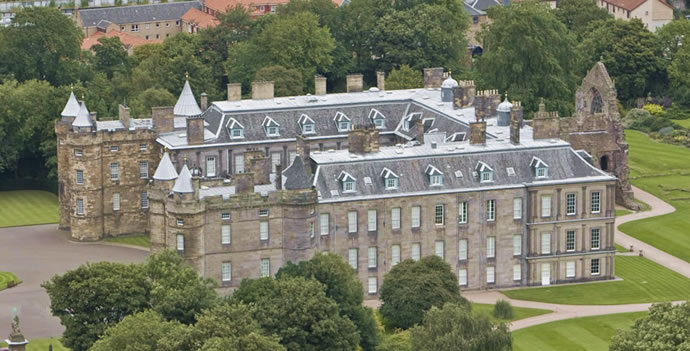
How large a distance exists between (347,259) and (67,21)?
64077mm

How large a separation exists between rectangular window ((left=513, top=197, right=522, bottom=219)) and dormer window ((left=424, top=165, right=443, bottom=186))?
547cm

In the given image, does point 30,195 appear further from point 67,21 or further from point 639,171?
point 639,171

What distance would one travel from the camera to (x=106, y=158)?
15675cm

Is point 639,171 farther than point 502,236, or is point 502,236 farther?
point 639,171

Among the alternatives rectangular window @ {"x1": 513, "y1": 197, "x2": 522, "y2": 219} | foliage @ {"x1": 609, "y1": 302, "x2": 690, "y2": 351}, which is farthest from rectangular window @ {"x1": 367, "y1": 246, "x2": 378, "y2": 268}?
foliage @ {"x1": 609, "y1": 302, "x2": 690, "y2": 351}

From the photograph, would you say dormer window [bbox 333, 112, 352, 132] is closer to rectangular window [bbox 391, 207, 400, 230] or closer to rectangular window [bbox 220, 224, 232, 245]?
rectangular window [bbox 391, 207, 400, 230]

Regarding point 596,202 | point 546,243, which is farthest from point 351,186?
point 596,202

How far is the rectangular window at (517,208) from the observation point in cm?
14325

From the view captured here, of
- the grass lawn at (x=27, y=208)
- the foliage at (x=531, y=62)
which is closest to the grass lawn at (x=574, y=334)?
the grass lawn at (x=27, y=208)

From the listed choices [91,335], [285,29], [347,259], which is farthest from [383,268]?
[285,29]

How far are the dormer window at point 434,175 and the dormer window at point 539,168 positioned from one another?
6.70 meters

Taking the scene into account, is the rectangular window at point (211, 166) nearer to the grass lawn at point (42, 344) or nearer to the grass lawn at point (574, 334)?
the grass lawn at point (42, 344)

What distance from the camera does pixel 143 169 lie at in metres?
158

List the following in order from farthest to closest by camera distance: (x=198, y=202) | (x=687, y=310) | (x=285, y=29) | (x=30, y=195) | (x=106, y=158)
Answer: (x=285, y=29) < (x=30, y=195) < (x=106, y=158) < (x=198, y=202) < (x=687, y=310)
